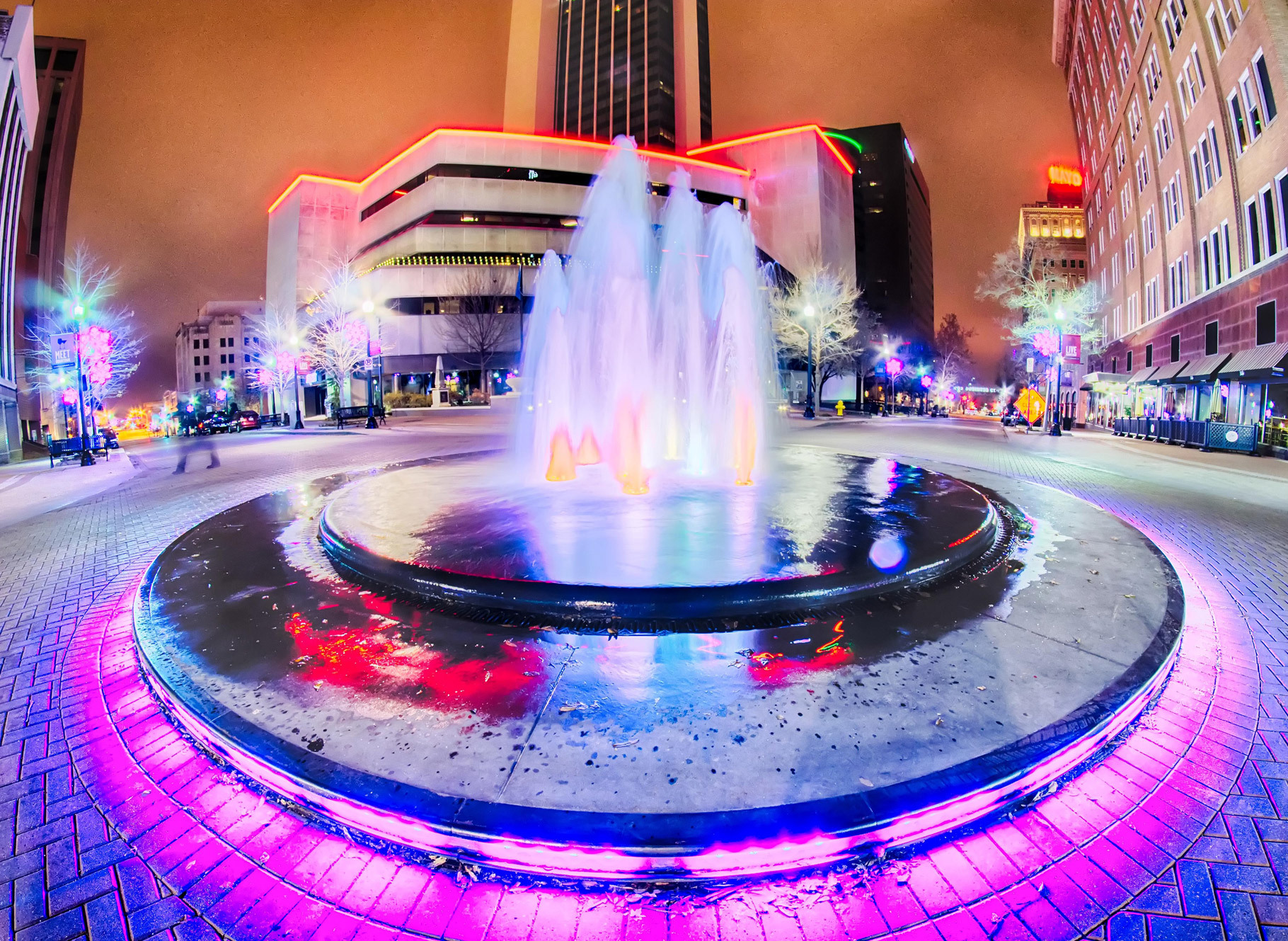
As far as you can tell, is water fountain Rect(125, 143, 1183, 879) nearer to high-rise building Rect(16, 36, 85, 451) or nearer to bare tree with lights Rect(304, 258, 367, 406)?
bare tree with lights Rect(304, 258, 367, 406)

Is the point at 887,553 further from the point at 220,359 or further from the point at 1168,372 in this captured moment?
the point at 220,359

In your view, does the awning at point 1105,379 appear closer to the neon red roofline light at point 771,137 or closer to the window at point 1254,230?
the window at point 1254,230

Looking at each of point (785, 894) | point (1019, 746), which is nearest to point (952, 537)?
point (1019, 746)

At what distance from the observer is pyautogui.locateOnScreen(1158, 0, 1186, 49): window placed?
2714 centimetres

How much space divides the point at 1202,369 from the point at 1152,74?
1848 centimetres

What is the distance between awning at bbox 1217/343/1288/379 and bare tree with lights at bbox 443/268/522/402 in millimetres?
50852

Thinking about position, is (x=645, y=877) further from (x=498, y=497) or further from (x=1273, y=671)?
(x=498, y=497)

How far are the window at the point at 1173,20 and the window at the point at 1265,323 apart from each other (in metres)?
15.6

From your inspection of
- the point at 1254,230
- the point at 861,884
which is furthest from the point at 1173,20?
the point at 861,884

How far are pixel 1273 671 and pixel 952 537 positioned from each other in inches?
114

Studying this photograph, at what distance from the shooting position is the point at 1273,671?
4.23 meters

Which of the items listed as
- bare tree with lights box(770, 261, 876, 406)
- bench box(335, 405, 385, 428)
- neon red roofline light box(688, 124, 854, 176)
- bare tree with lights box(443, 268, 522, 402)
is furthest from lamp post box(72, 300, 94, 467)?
neon red roofline light box(688, 124, 854, 176)

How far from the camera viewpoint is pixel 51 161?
58719 millimetres

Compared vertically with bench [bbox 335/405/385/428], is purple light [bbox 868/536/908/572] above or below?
below
